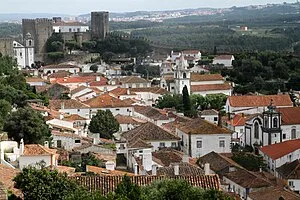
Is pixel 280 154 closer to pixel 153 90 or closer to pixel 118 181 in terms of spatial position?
pixel 118 181

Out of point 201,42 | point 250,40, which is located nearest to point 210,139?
point 250,40

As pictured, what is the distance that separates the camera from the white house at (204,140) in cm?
2889

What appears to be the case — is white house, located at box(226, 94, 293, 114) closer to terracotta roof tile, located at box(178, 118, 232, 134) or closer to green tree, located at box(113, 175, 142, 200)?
terracotta roof tile, located at box(178, 118, 232, 134)

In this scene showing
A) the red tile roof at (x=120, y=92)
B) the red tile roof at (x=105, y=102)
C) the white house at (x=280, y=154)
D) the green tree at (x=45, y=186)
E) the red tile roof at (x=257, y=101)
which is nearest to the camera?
the green tree at (x=45, y=186)

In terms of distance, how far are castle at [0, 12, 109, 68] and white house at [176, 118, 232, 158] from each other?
35.2 metres

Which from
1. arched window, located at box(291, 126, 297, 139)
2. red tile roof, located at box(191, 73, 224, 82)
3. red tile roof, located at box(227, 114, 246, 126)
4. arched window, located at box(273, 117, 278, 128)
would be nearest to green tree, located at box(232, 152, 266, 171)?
arched window, located at box(273, 117, 278, 128)

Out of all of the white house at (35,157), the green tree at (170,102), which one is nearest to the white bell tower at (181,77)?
the green tree at (170,102)

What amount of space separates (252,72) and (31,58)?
2019 cm

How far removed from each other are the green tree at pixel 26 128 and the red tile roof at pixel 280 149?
973 centimetres

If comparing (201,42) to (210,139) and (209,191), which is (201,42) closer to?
(210,139)

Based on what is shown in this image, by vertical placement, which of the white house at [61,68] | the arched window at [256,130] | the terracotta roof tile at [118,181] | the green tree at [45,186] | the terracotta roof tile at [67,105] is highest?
the green tree at [45,186]

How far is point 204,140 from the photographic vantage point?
29219 mm

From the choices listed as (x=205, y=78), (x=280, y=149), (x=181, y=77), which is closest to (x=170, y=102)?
(x=181, y=77)

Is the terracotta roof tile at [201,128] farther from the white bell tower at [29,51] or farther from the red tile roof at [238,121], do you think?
the white bell tower at [29,51]
